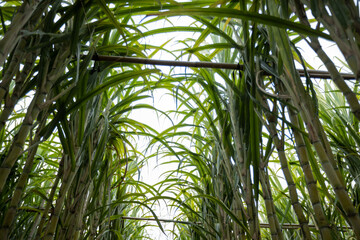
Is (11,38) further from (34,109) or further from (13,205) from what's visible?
(13,205)

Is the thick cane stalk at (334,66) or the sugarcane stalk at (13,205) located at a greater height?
the thick cane stalk at (334,66)

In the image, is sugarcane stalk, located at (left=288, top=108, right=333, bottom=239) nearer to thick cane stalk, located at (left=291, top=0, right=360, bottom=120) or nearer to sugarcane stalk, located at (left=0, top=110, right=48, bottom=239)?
thick cane stalk, located at (left=291, top=0, right=360, bottom=120)

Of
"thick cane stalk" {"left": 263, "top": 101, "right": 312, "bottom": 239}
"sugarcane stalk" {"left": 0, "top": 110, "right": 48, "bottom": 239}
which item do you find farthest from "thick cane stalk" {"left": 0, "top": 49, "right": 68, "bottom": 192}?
A: "thick cane stalk" {"left": 263, "top": 101, "right": 312, "bottom": 239}

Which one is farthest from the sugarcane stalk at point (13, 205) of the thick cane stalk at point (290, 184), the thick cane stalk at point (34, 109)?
the thick cane stalk at point (290, 184)

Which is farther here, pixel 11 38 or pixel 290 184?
pixel 290 184

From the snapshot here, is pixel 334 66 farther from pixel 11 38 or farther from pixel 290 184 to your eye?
pixel 11 38

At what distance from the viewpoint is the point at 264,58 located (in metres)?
0.75

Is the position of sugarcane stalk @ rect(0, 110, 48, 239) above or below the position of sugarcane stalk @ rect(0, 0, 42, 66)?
below

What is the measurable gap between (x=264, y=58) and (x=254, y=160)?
0.94 ft

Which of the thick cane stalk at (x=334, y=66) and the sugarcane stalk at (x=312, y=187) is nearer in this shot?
the thick cane stalk at (x=334, y=66)

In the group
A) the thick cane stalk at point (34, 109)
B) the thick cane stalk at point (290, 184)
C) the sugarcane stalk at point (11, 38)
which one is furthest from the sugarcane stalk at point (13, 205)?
the thick cane stalk at point (290, 184)

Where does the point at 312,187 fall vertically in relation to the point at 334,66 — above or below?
below

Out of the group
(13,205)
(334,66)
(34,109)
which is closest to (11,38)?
(34,109)

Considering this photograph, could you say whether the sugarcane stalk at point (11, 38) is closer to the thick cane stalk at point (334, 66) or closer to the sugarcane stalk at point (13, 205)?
the sugarcane stalk at point (13, 205)
